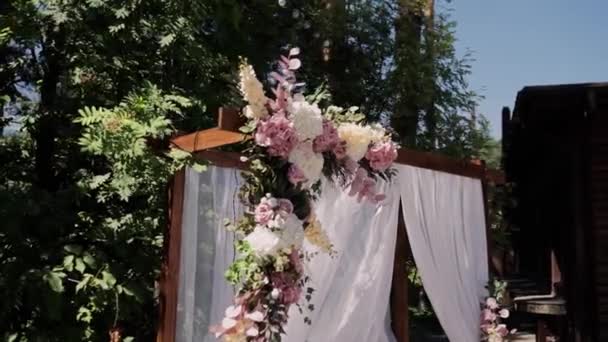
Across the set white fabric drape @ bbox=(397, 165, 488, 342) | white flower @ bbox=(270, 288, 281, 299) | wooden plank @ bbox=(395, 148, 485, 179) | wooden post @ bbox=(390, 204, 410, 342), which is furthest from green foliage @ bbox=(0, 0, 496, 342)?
wooden post @ bbox=(390, 204, 410, 342)

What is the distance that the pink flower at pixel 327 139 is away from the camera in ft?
9.86

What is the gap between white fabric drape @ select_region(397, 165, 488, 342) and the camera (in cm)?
429

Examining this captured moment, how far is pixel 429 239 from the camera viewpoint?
4.34 metres

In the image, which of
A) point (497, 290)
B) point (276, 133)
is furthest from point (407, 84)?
point (276, 133)

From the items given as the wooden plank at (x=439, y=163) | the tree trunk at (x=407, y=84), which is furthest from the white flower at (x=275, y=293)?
the tree trunk at (x=407, y=84)

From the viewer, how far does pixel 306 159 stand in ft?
9.70

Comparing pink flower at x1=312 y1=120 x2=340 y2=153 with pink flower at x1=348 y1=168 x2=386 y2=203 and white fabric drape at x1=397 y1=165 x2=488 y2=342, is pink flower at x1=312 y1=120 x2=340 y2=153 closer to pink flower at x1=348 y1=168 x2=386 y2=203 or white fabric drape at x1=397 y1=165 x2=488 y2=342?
pink flower at x1=348 y1=168 x2=386 y2=203

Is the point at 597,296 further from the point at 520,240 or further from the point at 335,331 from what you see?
the point at 520,240

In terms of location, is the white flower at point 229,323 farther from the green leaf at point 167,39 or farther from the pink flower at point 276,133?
the green leaf at point 167,39

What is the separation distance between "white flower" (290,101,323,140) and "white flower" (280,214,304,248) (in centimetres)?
37

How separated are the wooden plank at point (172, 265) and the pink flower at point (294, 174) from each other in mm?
680

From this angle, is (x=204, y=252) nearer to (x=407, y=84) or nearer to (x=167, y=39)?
(x=167, y=39)

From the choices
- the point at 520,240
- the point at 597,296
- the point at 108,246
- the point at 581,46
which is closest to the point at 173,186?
the point at 108,246

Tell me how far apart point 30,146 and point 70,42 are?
0.76m
